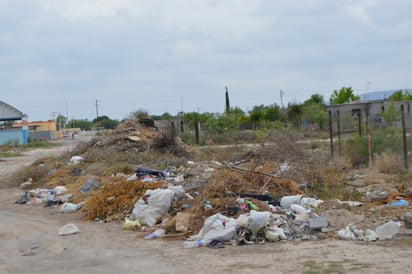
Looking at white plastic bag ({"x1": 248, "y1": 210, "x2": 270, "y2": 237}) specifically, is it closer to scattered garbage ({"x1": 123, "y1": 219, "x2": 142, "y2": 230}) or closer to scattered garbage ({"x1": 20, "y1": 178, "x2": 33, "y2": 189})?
scattered garbage ({"x1": 123, "y1": 219, "x2": 142, "y2": 230})

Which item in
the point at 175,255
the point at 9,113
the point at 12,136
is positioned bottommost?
the point at 175,255

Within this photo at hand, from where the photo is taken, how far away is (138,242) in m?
9.72

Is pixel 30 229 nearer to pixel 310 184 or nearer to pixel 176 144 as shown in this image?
pixel 310 184

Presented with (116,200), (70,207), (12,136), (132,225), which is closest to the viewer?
(132,225)

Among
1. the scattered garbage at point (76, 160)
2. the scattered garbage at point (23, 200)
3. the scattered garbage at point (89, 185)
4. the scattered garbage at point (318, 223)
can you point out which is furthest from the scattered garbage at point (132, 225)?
the scattered garbage at point (76, 160)

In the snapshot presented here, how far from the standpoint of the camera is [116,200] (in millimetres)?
12539

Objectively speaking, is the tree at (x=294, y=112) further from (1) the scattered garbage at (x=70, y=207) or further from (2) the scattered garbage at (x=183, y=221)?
(2) the scattered garbage at (x=183, y=221)

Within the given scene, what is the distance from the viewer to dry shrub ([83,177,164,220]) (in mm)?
12328

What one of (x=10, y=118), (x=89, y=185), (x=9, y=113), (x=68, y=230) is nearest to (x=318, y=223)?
(x=68, y=230)

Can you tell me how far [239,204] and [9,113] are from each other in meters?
53.1

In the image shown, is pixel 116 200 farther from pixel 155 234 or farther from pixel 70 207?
pixel 155 234

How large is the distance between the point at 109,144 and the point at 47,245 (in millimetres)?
13900

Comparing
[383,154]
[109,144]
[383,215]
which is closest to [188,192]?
[383,215]

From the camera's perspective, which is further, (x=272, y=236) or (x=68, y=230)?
(x=68, y=230)
